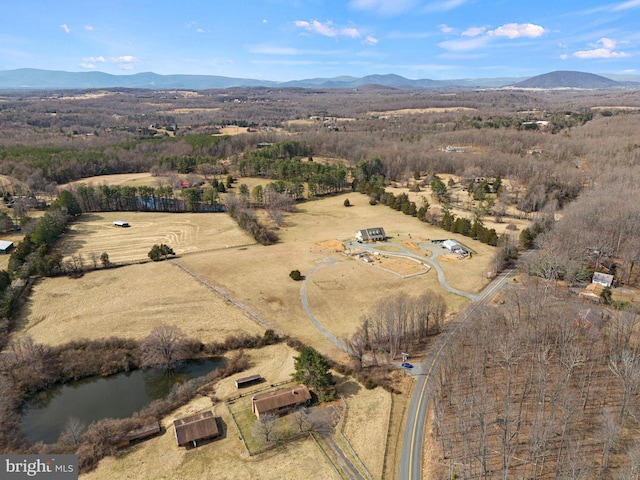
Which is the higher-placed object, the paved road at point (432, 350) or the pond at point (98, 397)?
the paved road at point (432, 350)

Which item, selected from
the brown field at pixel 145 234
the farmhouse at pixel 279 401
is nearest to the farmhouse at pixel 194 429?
the farmhouse at pixel 279 401

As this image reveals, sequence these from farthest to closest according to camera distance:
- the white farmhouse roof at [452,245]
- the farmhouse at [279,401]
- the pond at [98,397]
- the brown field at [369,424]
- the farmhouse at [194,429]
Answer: the white farmhouse roof at [452,245]
the pond at [98,397]
the farmhouse at [279,401]
the farmhouse at [194,429]
the brown field at [369,424]

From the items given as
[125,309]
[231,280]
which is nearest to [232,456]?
[125,309]

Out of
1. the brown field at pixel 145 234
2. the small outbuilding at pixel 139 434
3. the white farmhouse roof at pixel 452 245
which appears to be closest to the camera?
the small outbuilding at pixel 139 434

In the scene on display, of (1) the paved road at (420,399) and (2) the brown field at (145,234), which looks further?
(2) the brown field at (145,234)

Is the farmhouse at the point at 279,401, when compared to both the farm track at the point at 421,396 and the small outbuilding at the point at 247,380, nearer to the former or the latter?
the small outbuilding at the point at 247,380

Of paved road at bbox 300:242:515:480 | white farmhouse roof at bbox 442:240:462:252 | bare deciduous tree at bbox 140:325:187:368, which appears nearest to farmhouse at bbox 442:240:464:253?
white farmhouse roof at bbox 442:240:462:252

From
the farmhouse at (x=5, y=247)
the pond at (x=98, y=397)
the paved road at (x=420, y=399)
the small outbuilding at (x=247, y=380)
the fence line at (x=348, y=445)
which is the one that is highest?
the farmhouse at (x=5, y=247)

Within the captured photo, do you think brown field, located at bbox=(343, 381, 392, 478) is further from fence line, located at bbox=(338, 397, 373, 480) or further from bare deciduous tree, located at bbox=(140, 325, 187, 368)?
bare deciduous tree, located at bbox=(140, 325, 187, 368)
